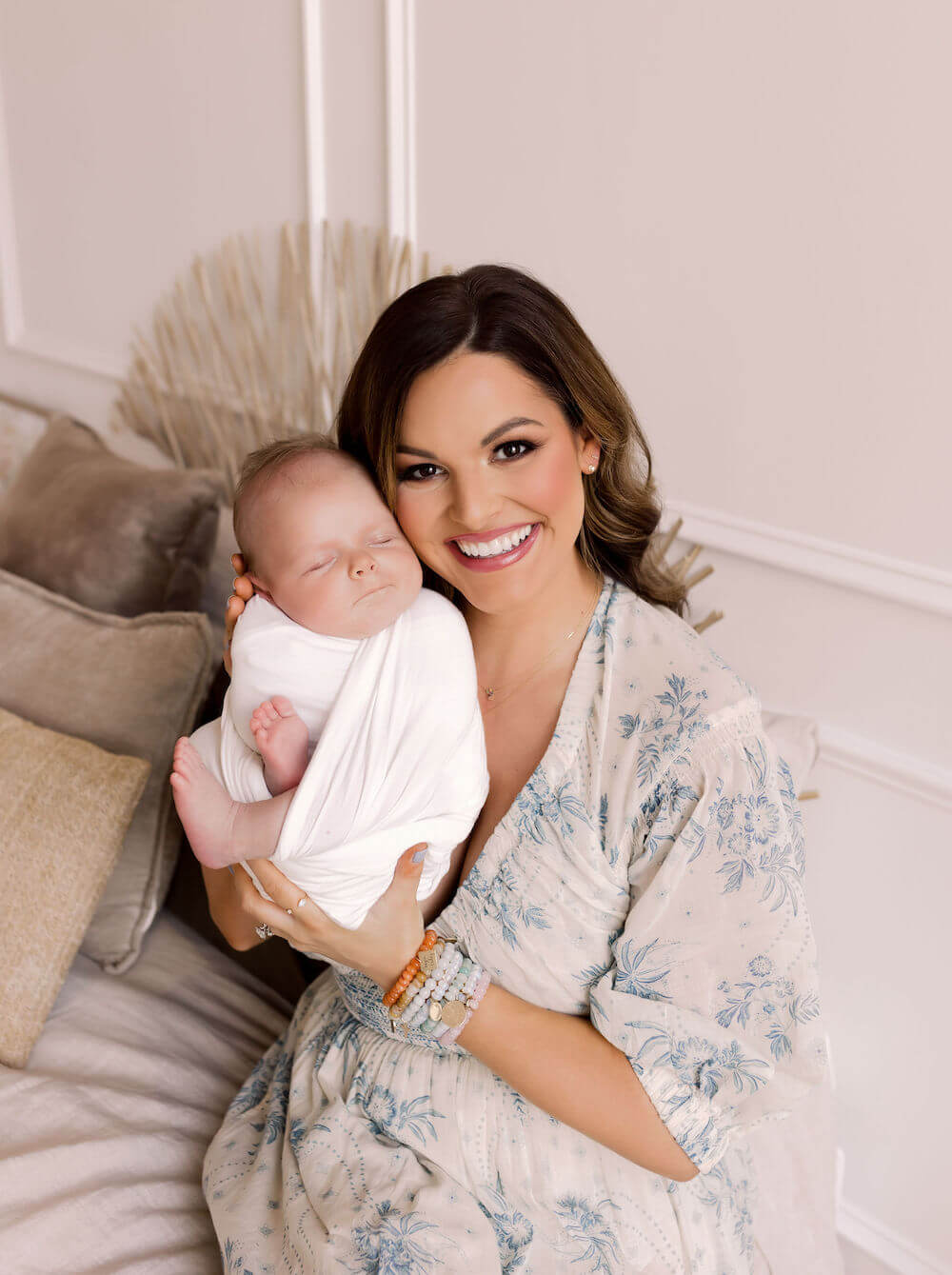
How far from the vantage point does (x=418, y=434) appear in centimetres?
114

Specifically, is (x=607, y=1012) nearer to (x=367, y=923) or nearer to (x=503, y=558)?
(x=367, y=923)

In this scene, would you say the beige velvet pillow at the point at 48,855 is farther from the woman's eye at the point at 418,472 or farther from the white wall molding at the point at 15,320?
the white wall molding at the point at 15,320

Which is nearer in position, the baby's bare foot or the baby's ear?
the baby's bare foot

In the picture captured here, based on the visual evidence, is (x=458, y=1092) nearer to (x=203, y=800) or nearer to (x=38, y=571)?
(x=203, y=800)

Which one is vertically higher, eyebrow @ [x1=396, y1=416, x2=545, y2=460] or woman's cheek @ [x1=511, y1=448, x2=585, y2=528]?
eyebrow @ [x1=396, y1=416, x2=545, y2=460]

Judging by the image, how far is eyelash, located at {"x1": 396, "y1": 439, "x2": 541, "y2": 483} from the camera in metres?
1.15

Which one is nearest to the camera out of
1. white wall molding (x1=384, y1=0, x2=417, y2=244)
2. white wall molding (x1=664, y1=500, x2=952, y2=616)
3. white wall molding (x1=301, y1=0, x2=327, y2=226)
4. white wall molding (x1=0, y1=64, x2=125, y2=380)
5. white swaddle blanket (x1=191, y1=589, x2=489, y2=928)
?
white swaddle blanket (x1=191, y1=589, x2=489, y2=928)

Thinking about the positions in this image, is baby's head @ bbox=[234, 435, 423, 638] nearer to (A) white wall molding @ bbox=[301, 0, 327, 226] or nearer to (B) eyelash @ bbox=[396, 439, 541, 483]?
(B) eyelash @ bbox=[396, 439, 541, 483]

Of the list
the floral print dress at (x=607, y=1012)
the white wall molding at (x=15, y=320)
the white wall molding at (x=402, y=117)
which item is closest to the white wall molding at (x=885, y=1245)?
the floral print dress at (x=607, y=1012)

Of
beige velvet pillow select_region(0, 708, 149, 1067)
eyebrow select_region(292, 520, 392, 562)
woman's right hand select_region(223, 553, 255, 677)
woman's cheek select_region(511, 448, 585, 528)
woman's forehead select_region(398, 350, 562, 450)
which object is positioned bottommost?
beige velvet pillow select_region(0, 708, 149, 1067)

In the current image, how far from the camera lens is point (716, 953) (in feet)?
3.68

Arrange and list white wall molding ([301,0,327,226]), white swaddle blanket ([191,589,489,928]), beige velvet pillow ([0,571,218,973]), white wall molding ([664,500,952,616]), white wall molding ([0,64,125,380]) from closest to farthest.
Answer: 1. white swaddle blanket ([191,589,489,928])
2. white wall molding ([664,500,952,616])
3. beige velvet pillow ([0,571,218,973])
4. white wall molding ([301,0,327,226])
5. white wall molding ([0,64,125,380])

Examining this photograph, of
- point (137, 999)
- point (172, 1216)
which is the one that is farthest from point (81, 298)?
point (172, 1216)

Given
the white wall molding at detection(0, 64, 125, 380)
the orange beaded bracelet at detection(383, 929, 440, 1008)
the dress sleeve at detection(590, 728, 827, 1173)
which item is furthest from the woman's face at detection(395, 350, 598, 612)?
the white wall molding at detection(0, 64, 125, 380)
